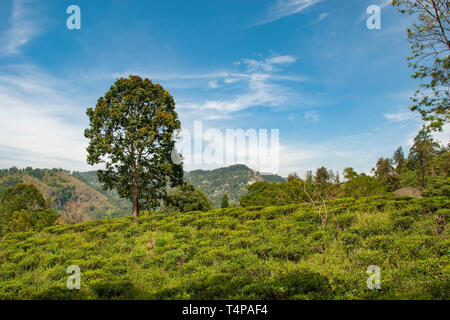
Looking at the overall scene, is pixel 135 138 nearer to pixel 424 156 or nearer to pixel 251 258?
pixel 251 258

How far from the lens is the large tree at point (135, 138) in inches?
656

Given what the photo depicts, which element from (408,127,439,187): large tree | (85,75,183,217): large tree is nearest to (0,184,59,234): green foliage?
(85,75,183,217): large tree

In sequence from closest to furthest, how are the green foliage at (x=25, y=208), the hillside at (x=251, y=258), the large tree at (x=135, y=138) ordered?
the hillside at (x=251, y=258) < the large tree at (x=135, y=138) < the green foliage at (x=25, y=208)

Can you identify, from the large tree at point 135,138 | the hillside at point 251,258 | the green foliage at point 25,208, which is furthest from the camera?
the green foliage at point 25,208

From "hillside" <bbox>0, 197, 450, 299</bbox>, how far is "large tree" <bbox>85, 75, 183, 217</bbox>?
567 centimetres

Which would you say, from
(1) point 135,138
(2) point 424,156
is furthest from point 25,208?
(2) point 424,156

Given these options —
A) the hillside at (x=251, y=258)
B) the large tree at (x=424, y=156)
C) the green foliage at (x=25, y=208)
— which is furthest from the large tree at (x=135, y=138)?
the large tree at (x=424, y=156)

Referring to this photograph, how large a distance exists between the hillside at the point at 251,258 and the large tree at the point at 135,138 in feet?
18.6

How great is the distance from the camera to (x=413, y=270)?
17.6ft

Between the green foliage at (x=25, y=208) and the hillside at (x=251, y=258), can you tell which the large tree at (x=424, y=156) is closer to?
the hillside at (x=251, y=258)
